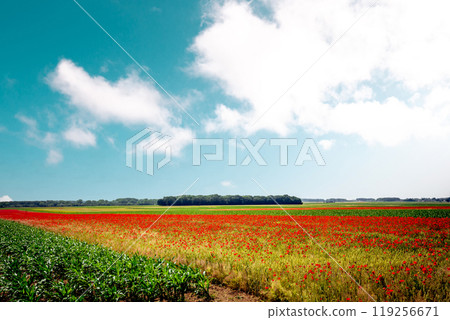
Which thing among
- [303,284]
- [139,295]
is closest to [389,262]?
[303,284]

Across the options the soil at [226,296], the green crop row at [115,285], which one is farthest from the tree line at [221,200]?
the green crop row at [115,285]

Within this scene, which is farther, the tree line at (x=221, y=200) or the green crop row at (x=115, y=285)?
the tree line at (x=221, y=200)

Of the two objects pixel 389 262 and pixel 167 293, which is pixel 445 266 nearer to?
pixel 389 262

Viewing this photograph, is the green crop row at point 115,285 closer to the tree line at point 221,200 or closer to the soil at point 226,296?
the soil at point 226,296

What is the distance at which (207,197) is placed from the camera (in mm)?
114500

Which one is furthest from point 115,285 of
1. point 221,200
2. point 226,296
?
point 221,200

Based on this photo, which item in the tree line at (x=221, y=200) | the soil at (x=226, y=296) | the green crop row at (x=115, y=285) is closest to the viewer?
the green crop row at (x=115, y=285)

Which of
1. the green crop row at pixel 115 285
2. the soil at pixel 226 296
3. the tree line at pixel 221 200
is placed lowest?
the tree line at pixel 221 200

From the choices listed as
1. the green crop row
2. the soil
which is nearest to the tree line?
the soil

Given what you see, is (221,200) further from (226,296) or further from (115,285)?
(115,285)

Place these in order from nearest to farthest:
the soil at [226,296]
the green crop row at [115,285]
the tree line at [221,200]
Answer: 1. the green crop row at [115,285]
2. the soil at [226,296]
3. the tree line at [221,200]

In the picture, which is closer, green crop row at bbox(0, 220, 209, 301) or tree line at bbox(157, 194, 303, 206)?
green crop row at bbox(0, 220, 209, 301)

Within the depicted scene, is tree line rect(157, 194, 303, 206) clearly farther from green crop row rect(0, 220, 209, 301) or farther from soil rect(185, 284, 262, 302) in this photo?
green crop row rect(0, 220, 209, 301)

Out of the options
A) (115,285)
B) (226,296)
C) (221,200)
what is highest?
(115,285)
